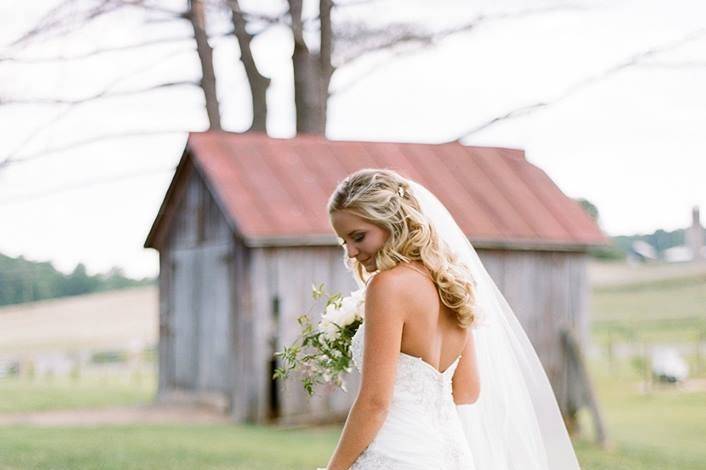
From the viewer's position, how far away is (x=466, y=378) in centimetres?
429

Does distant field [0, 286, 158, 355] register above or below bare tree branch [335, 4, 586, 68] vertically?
below

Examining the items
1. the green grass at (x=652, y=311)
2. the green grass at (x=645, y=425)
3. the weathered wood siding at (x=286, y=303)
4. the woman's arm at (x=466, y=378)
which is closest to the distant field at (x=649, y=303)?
the green grass at (x=652, y=311)

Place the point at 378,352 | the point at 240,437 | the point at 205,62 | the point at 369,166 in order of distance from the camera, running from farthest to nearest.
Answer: the point at 205,62 → the point at 369,166 → the point at 240,437 → the point at 378,352

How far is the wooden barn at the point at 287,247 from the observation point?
45.0 feet

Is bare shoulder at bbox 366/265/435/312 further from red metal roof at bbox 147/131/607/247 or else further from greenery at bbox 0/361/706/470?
red metal roof at bbox 147/131/607/247

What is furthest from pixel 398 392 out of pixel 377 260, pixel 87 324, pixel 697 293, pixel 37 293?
pixel 37 293

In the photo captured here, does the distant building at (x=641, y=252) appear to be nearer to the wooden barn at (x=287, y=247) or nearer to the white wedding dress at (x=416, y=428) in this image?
the wooden barn at (x=287, y=247)

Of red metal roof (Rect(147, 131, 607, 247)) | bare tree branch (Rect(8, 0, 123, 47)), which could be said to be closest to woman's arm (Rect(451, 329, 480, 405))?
red metal roof (Rect(147, 131, 607, 247))

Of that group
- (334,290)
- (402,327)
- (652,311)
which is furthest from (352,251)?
(652,311)

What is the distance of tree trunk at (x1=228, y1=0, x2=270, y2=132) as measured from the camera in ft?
56.3

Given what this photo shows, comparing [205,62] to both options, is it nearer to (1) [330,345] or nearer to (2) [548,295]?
(2) [548,295]

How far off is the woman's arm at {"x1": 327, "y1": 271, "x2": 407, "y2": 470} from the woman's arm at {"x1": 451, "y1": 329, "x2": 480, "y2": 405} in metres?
0.66

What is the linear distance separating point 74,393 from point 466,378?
1609cm

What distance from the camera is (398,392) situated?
12.6 ft
